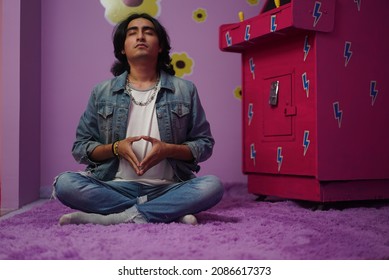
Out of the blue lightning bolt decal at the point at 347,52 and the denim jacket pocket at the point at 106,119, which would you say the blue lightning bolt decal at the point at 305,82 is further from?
the denim jacket pocket at the point at 106,119

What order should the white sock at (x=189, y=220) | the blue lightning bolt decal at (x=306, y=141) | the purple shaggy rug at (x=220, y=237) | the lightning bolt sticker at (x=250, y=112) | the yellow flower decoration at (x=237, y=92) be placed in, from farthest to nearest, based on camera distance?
the yellow flower decoration at (x=237, y=92) → the lightning bolt sticker at (x=250, y=112) → the blue lightning bolt decal at (x=306, y=141) → the white sock at (x=189, y=220) → the purple shaggy rug at (x=220, y=237)

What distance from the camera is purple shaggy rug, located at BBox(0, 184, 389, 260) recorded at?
71 cm

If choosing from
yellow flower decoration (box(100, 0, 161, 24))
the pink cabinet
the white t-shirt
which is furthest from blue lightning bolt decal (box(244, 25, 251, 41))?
yellow flower decoration (box(100, 0, 161, 24))

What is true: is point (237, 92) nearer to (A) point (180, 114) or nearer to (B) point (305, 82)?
(B) point (305, 82)

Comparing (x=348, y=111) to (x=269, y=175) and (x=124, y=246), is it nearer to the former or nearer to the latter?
(x=269, y=175)

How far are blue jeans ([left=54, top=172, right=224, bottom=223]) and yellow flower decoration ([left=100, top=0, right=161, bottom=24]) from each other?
2.61 feet

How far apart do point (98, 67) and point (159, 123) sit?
65 cm

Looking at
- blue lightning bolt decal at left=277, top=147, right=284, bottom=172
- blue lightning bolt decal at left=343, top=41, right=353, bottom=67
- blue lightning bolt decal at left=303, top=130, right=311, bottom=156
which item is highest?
blue lightning bolt decal at left=343, top=41, right=353, bottom=67

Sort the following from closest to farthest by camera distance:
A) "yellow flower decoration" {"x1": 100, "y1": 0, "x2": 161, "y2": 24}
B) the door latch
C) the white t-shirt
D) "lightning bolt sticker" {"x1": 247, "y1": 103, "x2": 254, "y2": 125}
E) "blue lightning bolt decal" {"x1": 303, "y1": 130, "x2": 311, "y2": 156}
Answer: the white t-shirt < "blue lightning bolt decal" {"x1": 303, "y1": 130, "x2": 311, "y2": 156} < the door latch < "lightning bolt sticker" {"x1": 247, "y1": 103, "x2": 254, "y2": 125} < "yellow flower decoration" {"x1": 100, "y1": 0, "x2": 161, "y2": 24}

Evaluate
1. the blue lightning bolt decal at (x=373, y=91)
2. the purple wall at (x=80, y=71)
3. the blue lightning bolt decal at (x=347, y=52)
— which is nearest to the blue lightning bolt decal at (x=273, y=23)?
the blue lightning bolt decal at (x=347, y=52)

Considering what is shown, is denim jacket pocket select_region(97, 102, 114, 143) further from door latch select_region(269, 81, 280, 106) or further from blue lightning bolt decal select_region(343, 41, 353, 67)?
blue lightning bolt decal select_region(343, 41, 353, 67)

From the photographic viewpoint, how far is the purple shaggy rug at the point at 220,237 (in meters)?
0.71

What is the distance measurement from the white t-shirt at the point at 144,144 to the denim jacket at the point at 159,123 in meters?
0.02

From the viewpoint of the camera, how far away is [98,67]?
5.53ft
